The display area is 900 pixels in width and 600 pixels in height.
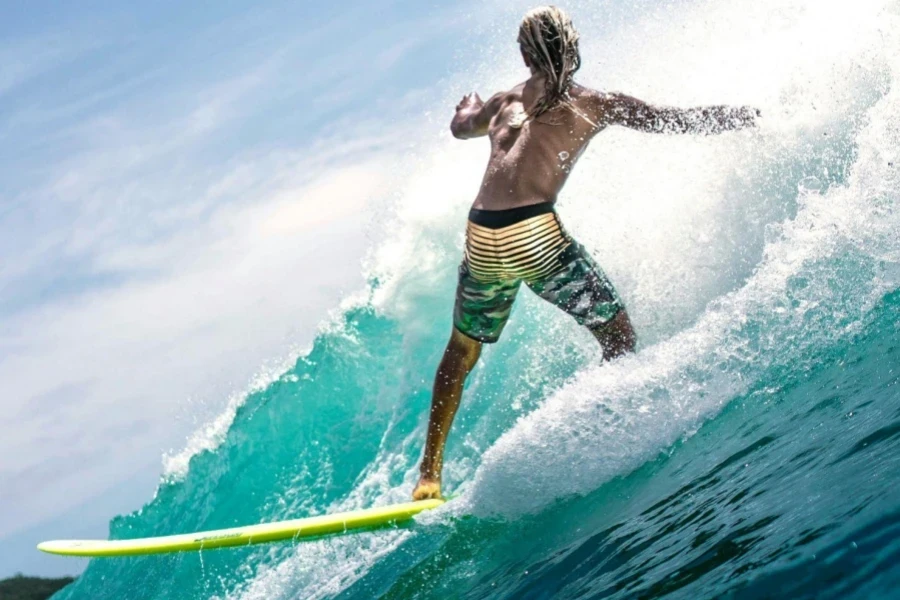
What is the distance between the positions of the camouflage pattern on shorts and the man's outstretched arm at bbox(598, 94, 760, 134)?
0.60 metres

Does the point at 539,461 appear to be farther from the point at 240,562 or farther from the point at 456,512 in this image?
the point at 240,562

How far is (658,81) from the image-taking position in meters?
8.21

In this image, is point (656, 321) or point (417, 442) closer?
point (656, 321)

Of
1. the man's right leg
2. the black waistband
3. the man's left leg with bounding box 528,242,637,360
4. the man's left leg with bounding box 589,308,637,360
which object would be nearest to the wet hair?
the black waistband

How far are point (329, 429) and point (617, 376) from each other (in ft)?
15.7

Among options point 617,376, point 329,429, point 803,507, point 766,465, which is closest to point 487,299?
point 617,376

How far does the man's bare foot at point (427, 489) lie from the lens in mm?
5277

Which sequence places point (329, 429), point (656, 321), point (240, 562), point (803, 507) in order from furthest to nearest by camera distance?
point (329, 429) → point (240, 562) → point (656, 321) → point (803, 507)

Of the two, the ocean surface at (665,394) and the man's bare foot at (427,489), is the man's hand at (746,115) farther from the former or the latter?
the man's bare foot at (427,489)

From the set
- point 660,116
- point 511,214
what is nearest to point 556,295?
point 511,214

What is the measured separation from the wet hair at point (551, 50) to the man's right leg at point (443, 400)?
1.22m

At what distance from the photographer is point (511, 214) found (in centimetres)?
474

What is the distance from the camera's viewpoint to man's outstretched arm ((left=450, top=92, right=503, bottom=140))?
16.9 ft

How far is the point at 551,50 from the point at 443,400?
1767 mm
